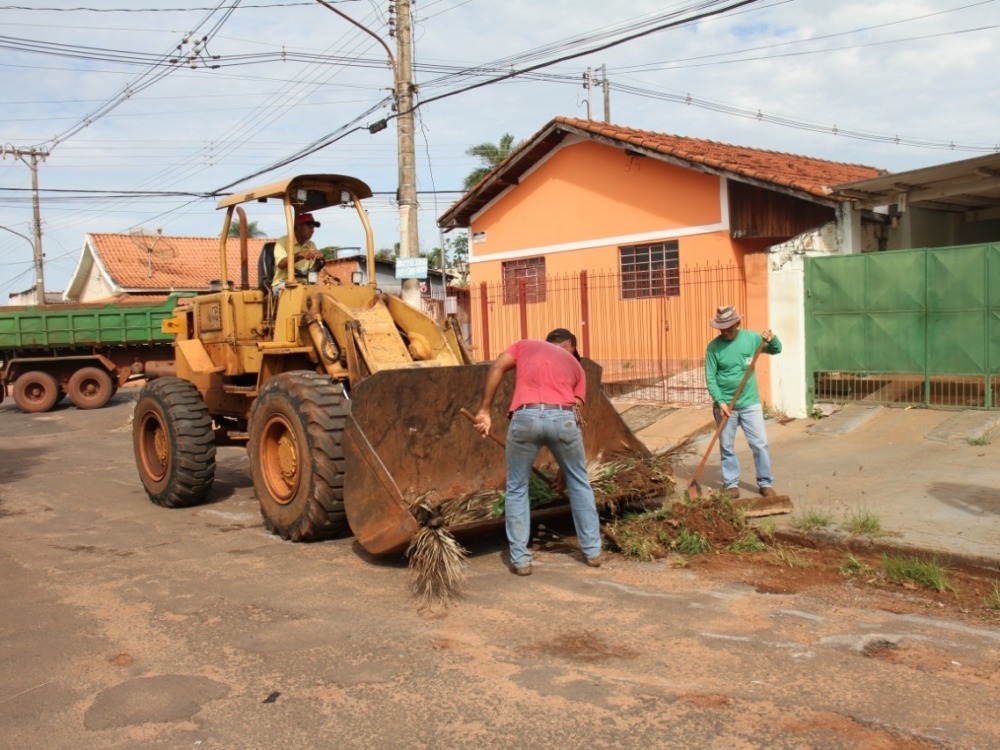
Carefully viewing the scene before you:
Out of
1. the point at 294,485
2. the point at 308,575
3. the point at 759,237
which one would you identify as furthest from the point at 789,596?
the point at 759,237

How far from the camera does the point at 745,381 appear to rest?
7.35m

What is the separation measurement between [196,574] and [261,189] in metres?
3.58

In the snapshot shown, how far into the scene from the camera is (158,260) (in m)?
38.0

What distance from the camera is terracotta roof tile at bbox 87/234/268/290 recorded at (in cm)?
3622

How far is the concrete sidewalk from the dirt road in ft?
5.58

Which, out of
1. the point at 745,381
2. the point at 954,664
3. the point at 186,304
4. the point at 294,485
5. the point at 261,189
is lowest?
the point at 954,664

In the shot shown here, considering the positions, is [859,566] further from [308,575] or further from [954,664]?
[308,575]

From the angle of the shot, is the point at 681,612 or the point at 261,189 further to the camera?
the point at 261,189

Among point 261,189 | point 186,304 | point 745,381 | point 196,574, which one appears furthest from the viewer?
point 186,304

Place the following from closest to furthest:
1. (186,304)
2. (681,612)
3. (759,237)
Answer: (681,612), (186,304), (759,237)

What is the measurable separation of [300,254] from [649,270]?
30.6 ft

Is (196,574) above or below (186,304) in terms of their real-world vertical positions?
below

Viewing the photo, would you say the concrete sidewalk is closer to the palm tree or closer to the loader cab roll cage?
the loader cab roll cage

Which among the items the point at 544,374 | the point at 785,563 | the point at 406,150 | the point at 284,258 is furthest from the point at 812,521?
the point at 406,150
